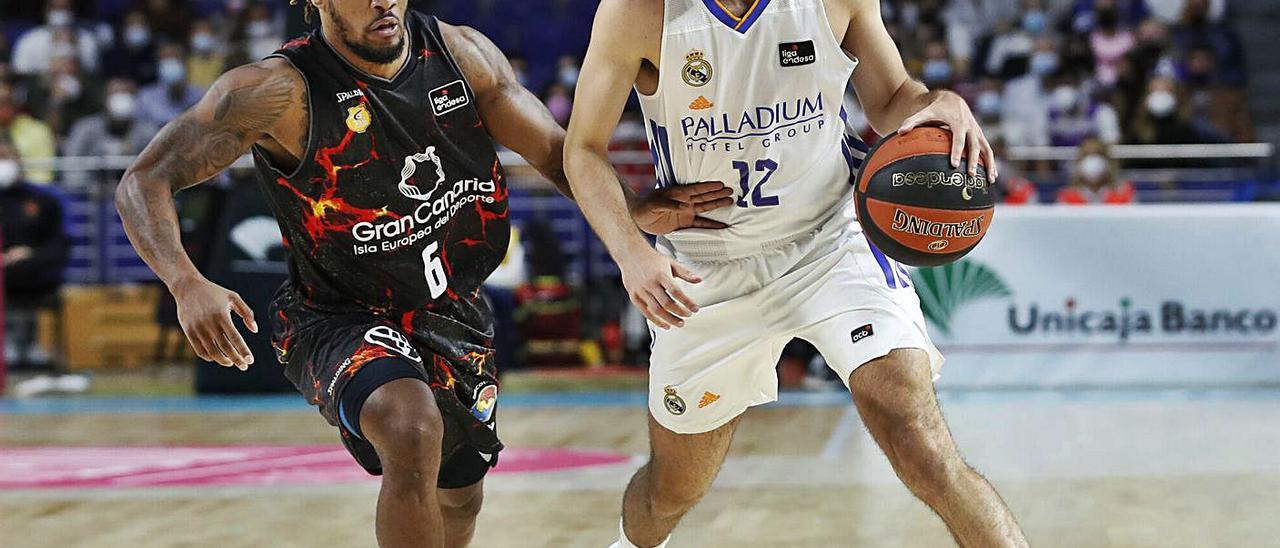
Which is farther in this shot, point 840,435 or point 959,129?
point 840,435

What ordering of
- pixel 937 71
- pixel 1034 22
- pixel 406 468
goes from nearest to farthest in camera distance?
pixel 406 468, pixel 937 71, pixel 1034 22

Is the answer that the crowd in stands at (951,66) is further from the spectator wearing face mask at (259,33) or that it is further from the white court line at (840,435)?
the white court line at (840,435)

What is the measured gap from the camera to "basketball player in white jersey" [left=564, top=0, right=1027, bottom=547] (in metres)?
3.92

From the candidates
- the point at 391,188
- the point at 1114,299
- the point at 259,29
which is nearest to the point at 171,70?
the point at 259,29

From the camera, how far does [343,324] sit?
4.21m

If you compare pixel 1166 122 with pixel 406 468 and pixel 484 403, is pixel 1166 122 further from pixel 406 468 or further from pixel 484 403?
pixel 406 468

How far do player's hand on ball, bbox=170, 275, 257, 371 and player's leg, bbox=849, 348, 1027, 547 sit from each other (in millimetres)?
1566

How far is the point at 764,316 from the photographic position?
14.2 ft

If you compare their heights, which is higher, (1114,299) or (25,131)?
(1114,299)

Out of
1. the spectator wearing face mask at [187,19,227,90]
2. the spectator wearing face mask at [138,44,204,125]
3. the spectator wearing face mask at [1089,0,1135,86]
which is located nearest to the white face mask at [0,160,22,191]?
the spectator wearing face mask at [138,44,204,125]

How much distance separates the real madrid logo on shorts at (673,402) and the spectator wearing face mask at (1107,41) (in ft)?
36.7

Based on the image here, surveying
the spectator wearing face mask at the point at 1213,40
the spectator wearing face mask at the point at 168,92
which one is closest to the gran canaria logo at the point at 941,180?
the spectator wearing face mask at the point at 1213,40

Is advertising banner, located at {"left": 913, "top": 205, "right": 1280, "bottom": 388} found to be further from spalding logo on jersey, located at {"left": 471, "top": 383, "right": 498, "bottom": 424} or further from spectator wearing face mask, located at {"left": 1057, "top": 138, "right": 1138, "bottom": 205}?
spalding logo on jersey, located at {"left": 471, "top": 383, "right": 498, "bottom": 424}

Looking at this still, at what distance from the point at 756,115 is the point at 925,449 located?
3.46 feet
